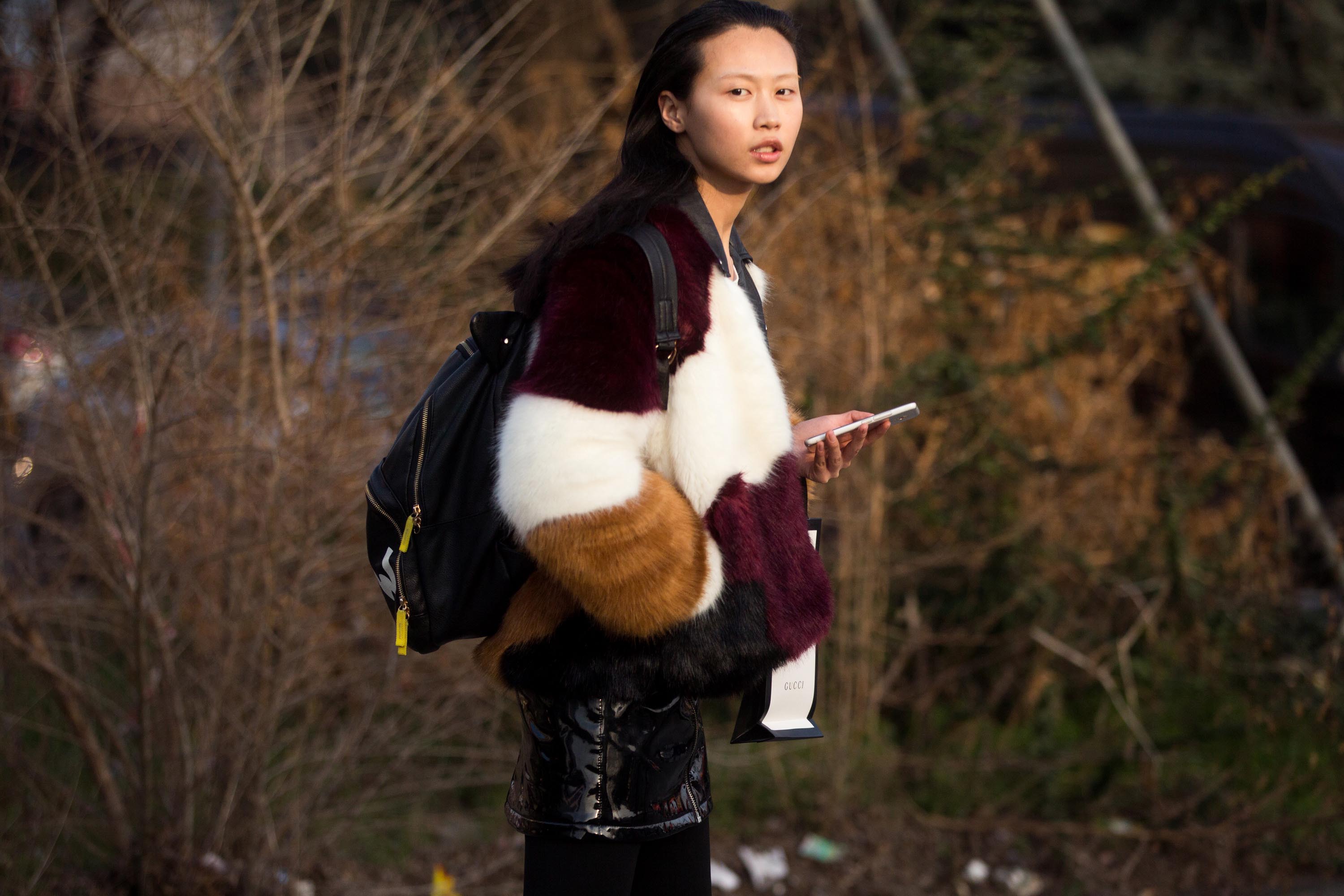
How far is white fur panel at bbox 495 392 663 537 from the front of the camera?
1.62m

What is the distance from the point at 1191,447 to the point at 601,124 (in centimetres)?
295

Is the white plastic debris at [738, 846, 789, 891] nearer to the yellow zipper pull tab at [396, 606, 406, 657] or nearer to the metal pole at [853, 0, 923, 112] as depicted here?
the yellow zipper pull tab at [396, 606, 406, 657]

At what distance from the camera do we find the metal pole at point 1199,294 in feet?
15.9

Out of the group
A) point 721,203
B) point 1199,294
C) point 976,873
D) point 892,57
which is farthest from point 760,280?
point 1199,294

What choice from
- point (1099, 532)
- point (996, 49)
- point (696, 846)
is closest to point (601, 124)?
point (996, 49)

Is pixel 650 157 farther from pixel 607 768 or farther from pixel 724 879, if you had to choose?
pixel 724 879

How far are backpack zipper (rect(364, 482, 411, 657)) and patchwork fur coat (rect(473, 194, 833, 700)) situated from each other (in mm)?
137

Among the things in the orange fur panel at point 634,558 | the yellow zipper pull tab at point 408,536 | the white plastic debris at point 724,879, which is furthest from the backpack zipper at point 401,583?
the white plastic debris at point 724,879

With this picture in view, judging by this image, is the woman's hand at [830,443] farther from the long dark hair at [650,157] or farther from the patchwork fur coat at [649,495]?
the long dark hair at [650,157]

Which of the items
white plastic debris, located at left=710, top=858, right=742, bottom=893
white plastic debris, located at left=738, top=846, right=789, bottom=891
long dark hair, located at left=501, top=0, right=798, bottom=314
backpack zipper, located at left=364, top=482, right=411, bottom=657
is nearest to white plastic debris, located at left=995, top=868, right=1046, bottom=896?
white plastic debris, located at left=738, top=846, right=789, bottom=891

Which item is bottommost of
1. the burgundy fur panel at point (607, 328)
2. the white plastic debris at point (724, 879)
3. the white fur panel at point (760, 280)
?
the white plastic debris at point (724, 879)

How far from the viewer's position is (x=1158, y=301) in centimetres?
521

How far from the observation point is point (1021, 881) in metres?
3.86

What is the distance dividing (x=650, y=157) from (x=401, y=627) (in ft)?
2.89
